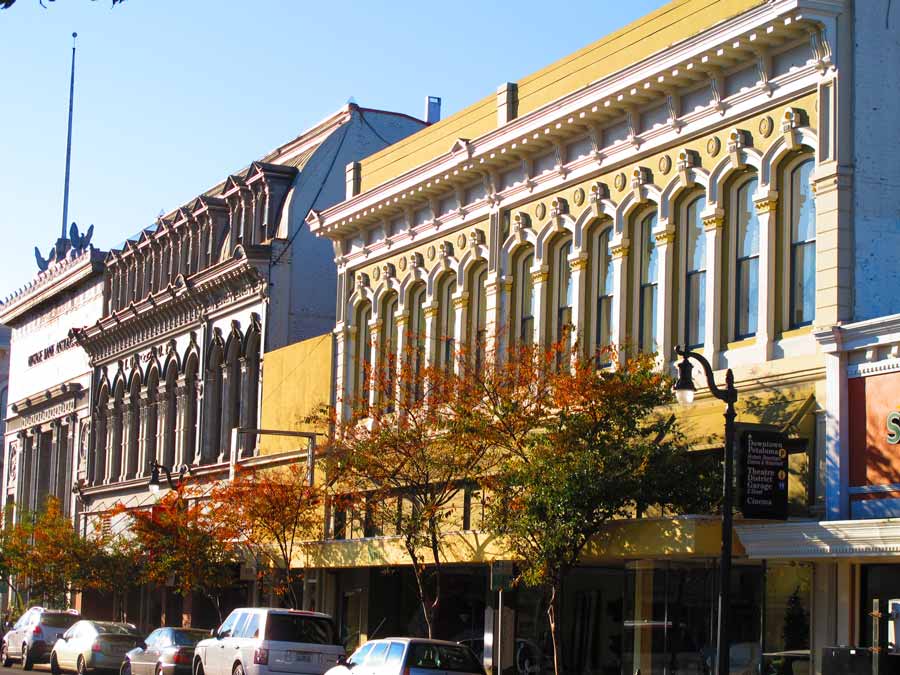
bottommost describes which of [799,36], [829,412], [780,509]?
[780,509]

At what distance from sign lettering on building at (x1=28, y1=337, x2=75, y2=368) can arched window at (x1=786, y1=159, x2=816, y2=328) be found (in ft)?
142

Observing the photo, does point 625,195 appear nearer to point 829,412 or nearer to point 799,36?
point 799,36

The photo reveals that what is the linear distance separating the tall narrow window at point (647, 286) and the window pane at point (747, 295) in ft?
7.49

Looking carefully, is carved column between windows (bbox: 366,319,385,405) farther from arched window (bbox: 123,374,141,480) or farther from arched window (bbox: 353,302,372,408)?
arched window (bbox: 123,374,141,480)

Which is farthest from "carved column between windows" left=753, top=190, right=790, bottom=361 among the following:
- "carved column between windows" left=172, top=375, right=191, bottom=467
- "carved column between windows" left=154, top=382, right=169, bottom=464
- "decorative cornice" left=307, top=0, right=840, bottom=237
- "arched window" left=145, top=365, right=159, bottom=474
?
"arched window" left=145, top=365, right=159, bottom=474

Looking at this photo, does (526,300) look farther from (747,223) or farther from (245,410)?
(245,410)

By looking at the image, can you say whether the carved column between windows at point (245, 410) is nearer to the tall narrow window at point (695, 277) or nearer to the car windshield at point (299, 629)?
the car windshield at point (299, 629)

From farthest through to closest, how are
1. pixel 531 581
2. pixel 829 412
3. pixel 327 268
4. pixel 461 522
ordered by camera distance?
pixel 327 268, pixel 461 522, pixel 531 581, pixel 829 412

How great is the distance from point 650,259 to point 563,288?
2877mm

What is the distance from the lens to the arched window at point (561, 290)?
30.0m

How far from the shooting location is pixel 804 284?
24.2 meters

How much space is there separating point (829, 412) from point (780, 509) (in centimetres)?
157

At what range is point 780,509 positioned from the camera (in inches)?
897

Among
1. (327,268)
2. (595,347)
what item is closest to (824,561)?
(595,347)
